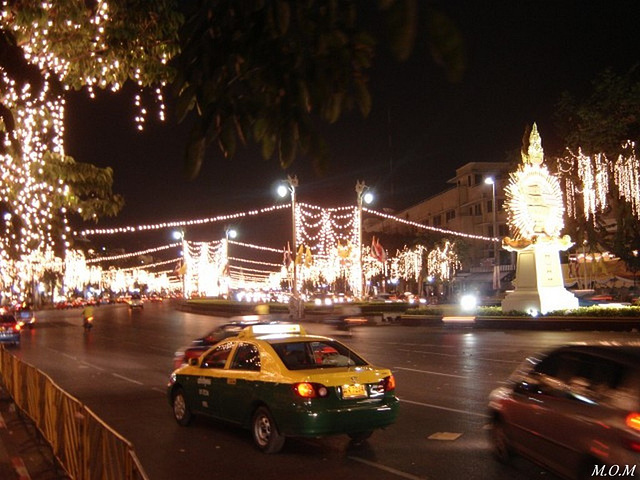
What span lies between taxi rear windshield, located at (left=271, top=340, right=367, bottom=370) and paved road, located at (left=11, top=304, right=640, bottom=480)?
1.15 m

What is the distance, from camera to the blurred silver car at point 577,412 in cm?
616

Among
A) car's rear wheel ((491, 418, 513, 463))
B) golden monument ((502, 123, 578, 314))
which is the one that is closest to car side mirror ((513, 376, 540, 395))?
car's rear wheel ((491, 418, 513, 463))

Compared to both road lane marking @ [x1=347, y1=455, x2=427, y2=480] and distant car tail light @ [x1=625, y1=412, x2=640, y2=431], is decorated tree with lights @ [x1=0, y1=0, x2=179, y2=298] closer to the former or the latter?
road lane marking @ [x1=347, y1=455, x2=427, y2=480]

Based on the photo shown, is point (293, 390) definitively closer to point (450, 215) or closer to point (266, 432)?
point (266, 432)

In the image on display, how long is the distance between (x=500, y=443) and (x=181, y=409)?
539cm

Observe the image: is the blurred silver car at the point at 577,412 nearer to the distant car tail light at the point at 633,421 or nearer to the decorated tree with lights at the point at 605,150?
the distant car tail light at the point at 633,421

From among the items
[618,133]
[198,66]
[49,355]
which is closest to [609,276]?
[618,133]

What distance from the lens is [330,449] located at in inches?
391

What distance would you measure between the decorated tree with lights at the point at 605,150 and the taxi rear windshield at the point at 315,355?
2965cm

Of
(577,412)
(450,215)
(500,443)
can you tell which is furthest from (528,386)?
(450,215)

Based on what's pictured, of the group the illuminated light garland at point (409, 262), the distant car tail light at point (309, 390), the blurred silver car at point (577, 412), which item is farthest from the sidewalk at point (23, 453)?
the illuminated light garland at point (409, 262)

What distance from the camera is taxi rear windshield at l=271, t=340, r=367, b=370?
9.88 m

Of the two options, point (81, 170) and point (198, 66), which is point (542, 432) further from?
point (81, 170)

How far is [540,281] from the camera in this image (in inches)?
1411
